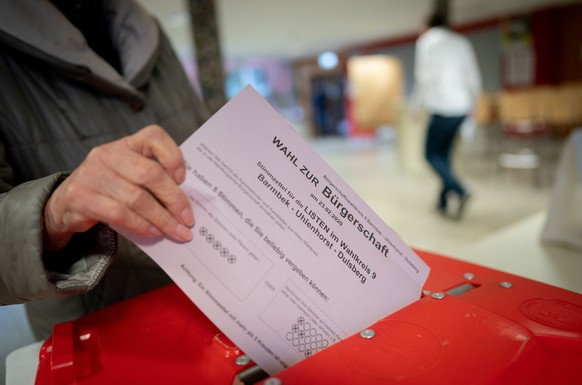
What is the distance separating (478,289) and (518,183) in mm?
4045

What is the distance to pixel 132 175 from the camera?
357 millimetres

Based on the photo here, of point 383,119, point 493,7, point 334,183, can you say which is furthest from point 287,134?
point 383,119

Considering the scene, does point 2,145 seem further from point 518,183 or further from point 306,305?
point 518,183

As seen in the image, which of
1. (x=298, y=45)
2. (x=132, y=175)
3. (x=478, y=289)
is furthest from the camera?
(x=298, y=45)

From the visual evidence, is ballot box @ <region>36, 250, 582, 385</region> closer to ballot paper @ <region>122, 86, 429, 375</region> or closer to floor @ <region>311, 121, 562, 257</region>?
ballot paper @ <region>122, 86, 429, 375</region>

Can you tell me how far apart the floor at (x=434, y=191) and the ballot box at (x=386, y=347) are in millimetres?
264

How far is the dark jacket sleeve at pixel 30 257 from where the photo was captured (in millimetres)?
398

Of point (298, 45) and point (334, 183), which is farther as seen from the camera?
point (298, 45)

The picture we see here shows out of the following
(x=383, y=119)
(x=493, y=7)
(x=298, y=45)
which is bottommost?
(x=383, y=119)

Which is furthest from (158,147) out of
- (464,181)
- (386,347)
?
(464,181)

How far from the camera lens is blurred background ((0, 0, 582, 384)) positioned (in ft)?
8.50

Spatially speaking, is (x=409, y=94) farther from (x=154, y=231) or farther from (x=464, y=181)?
(x=154, y=231)

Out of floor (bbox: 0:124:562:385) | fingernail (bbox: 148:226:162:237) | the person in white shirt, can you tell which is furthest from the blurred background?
the person in white shirt

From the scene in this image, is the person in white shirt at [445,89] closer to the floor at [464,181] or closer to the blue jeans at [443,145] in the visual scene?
the blue jeans at [443,145]
